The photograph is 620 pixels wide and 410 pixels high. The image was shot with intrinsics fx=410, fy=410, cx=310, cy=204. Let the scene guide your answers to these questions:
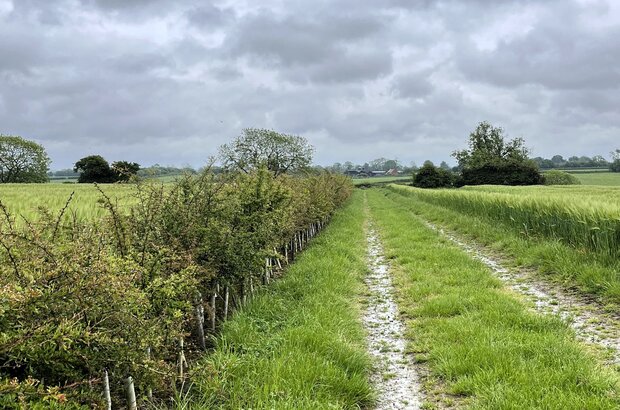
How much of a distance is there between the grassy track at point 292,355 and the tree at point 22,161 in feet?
202

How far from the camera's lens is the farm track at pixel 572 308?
5.15m

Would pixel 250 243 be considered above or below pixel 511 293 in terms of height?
above

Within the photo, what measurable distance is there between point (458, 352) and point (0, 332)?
14.3 ft

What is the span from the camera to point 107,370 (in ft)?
9.73

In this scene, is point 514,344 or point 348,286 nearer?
point 514,344

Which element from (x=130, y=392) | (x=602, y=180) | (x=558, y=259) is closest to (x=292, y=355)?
(x=130, y=392)

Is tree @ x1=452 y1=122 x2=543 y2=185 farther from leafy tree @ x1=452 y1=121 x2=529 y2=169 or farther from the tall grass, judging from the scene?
the tall grass

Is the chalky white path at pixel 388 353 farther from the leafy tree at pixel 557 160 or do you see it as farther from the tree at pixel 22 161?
the leafy tree at pixel 557 160

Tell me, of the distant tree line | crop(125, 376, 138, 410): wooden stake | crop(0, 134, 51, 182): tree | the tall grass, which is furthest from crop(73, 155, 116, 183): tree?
the distant tree line

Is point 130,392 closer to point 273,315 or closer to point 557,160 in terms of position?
point 273,315

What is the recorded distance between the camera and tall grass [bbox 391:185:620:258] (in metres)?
8.51

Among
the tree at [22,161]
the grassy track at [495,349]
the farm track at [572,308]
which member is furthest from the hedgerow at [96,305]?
the tree at [22,161]

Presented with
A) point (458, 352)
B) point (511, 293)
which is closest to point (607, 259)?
point (511, 293)

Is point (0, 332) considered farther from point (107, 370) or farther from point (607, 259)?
point (607, 259)
